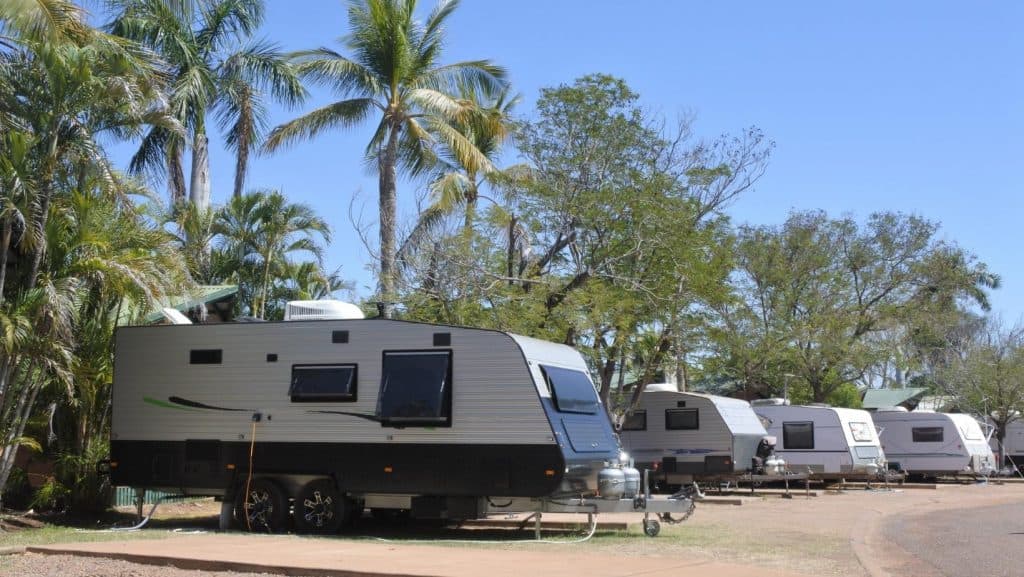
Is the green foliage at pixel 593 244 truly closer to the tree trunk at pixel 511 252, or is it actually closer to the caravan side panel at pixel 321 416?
the tree trunk at pixel 511 252

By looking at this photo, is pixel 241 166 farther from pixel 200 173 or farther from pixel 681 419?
pixel 681 419

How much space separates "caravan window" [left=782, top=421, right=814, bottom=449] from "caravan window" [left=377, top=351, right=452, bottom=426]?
18.1m

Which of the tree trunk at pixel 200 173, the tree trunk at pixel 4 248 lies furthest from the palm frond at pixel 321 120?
the tree trunk at pixel 4 248

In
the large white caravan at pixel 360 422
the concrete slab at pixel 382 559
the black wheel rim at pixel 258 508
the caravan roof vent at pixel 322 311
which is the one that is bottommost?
the concrete slab at pixel 382 559

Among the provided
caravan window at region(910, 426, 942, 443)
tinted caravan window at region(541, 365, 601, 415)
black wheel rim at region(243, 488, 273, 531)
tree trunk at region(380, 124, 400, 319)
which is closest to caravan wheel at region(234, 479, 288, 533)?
black wheel rim at region(243, 488, 273, 531)

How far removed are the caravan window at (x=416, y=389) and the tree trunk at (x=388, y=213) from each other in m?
8.61

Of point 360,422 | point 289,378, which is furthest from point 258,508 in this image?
point 360,422

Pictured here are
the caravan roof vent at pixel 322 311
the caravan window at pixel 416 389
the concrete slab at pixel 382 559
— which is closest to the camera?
the concrete slab at pixel 382 559

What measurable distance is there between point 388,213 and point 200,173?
376 inches

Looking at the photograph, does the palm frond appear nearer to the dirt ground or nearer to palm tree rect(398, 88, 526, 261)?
palm tree rect(398, 88, 526, 261)

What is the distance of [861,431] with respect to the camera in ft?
101

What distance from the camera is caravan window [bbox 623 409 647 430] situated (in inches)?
1032

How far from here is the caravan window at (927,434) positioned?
34688 millimetres

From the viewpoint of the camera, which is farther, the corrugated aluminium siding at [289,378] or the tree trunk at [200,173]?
the tree trunk at [200,173]
